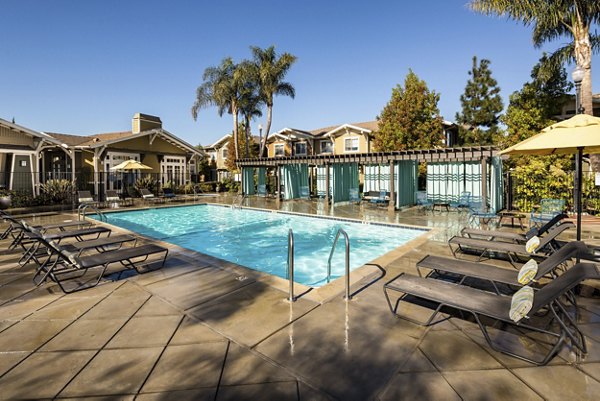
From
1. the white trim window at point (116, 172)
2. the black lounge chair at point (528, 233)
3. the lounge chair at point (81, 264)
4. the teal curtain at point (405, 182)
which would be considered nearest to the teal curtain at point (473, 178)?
the teal curtain at point (405, 182)

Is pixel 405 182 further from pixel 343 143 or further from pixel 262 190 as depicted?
pixel 343 143

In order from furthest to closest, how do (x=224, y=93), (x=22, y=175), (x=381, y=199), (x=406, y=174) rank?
1. (x=224, y=93)
2. (x=22, y=175)
3. (x=406, y=174)
4. (x=381, y=199)

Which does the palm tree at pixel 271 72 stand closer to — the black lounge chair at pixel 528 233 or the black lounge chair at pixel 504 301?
the black lounge chair at pixel 528 233

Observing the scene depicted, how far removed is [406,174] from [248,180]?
11.3 meters

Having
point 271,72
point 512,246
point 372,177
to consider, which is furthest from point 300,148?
point 512,246

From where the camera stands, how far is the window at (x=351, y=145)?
90.3 ft

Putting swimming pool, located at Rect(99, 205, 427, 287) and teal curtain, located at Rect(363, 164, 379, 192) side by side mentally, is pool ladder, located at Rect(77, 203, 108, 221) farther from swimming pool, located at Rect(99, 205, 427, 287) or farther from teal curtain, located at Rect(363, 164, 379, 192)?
teal curtain, located at Rect(363, 164, 379, 192)

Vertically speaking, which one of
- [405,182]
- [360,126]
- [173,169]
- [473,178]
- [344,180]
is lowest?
[405,182]

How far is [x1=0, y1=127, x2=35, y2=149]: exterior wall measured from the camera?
16.0 meters

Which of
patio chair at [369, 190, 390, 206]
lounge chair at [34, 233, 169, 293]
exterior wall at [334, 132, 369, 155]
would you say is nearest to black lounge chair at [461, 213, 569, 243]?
lounge chair at [34, 233, 169, 293]

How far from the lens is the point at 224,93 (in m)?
27.1

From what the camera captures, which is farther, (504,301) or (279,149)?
(279,149)

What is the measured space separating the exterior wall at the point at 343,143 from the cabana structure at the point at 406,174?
23.1 feet

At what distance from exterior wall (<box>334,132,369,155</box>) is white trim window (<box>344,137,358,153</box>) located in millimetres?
209
